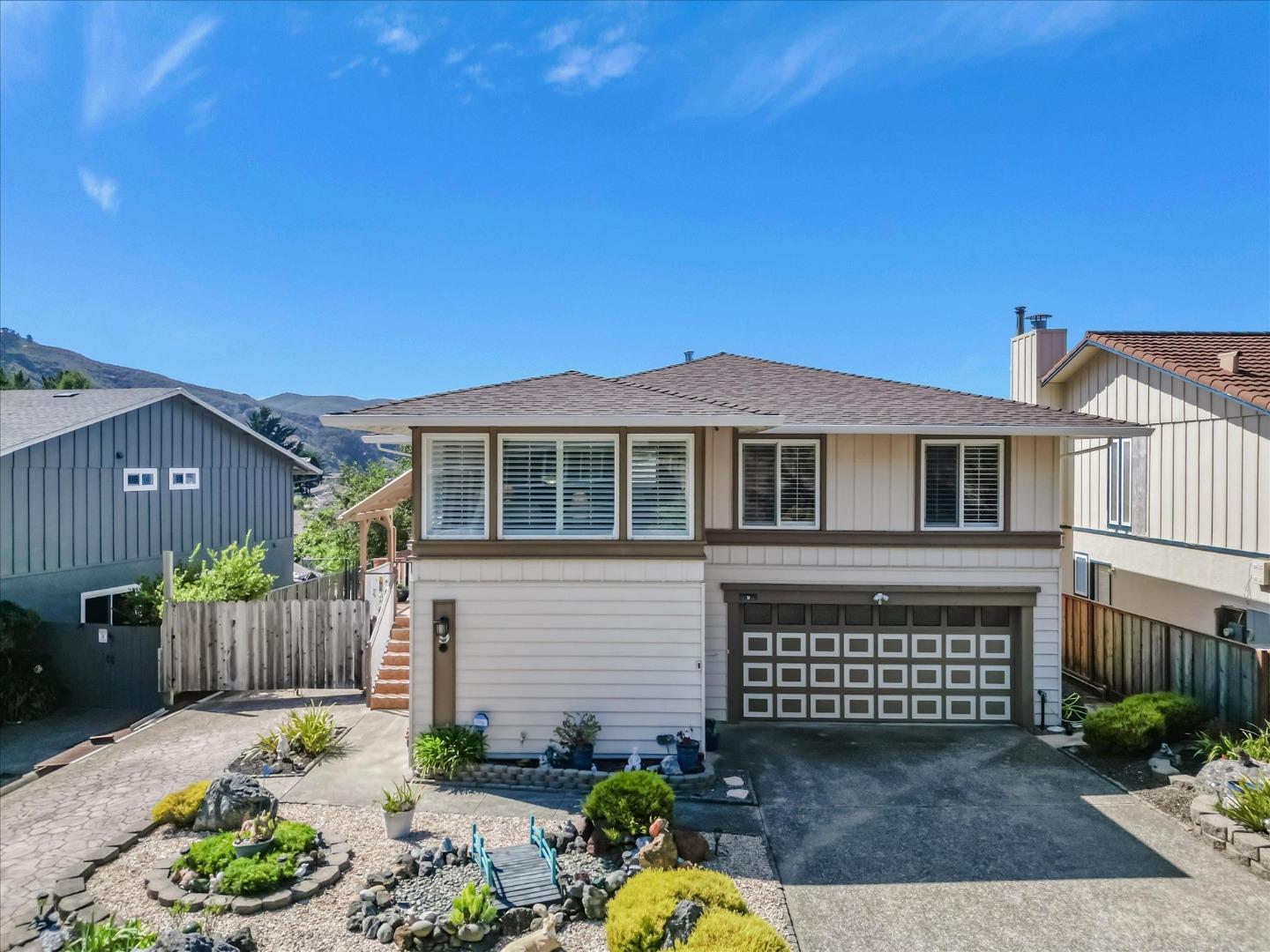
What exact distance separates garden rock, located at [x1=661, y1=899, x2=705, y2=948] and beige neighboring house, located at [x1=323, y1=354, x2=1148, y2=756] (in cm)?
381

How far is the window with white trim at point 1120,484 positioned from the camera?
12.7m

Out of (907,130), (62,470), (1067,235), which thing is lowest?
(62,470)

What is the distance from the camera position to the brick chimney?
15.8 metres

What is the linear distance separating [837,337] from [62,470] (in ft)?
107

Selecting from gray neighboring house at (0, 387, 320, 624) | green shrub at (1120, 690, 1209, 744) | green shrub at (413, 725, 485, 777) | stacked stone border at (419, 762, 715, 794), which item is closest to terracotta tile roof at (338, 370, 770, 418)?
green shrub at (413, 725, 485, 777)

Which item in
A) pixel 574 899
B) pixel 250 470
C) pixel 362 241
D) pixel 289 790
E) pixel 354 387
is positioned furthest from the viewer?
pixel 354 387

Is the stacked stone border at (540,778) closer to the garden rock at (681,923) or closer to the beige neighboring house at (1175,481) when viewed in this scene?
the garden rock at (681,923)

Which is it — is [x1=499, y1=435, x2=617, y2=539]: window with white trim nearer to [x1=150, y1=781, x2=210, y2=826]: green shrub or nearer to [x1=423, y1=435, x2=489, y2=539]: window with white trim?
[x1=423, y1=435, x2=489, y2=539]: window with white trim

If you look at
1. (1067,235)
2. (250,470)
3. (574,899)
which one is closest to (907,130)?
(1067,235)

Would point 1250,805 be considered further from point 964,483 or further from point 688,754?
point 688,754

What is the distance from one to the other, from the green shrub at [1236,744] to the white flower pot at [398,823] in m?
9.17

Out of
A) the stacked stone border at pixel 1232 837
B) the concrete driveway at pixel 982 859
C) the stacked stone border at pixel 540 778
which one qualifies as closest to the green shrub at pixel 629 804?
the concrete driveway at pixel 982 859

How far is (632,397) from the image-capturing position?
28.8ft

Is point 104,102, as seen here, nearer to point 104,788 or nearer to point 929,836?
point 104,788
